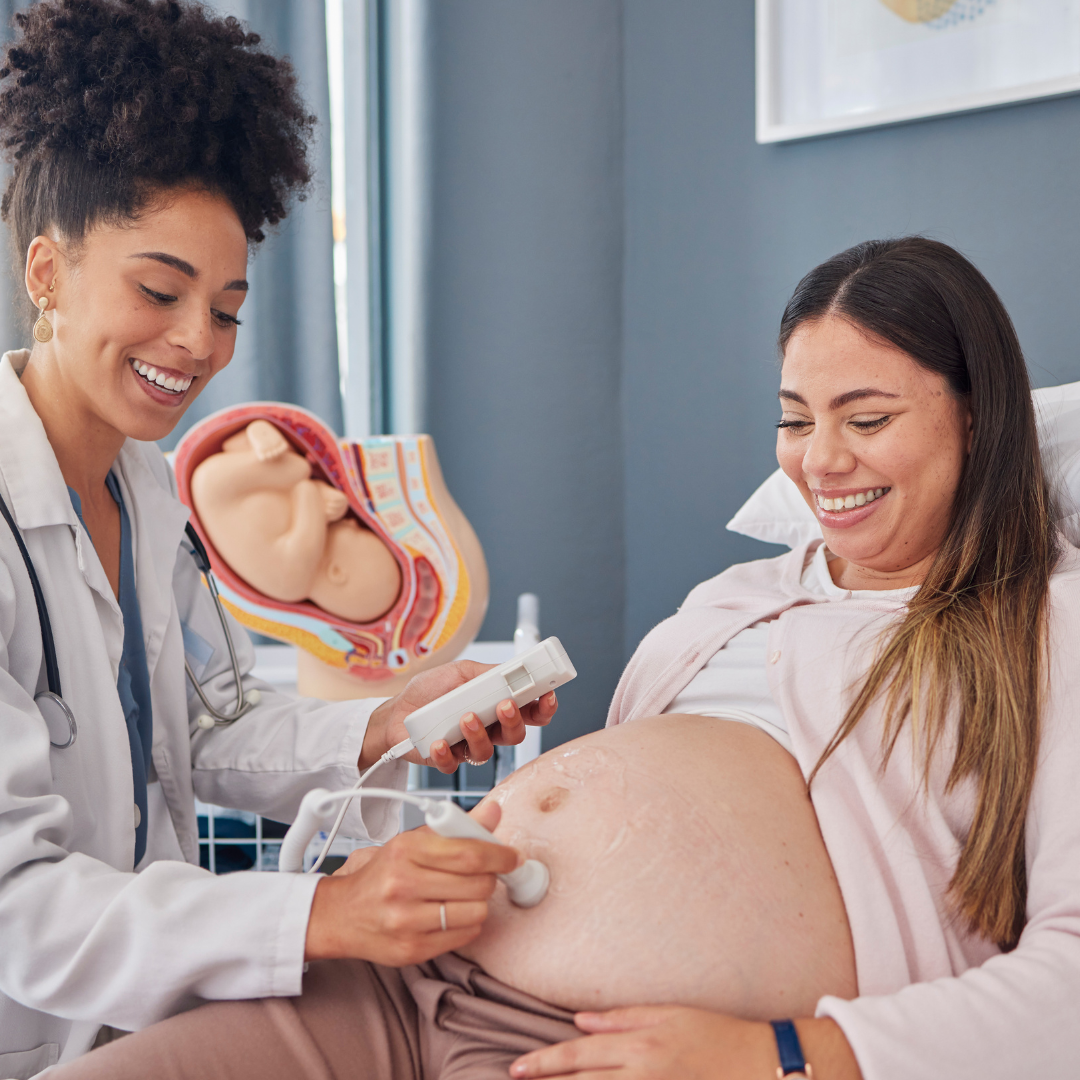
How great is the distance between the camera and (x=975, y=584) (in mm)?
967

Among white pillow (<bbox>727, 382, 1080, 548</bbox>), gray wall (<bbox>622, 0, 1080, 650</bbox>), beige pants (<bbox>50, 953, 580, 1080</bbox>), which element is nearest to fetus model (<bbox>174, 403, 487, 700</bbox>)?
white pillow (<bbox>727, 382, 1080, 548</bbox>)

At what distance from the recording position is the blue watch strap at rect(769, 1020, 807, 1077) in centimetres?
67

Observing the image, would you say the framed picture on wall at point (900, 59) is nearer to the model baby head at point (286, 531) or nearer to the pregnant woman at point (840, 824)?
the pregnant woman at point (840, 824)

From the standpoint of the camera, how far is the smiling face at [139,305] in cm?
100

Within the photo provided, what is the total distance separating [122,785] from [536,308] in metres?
1.43

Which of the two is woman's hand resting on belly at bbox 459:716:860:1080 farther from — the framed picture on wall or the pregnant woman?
the framed picture on wall

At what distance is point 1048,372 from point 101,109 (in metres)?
1.34

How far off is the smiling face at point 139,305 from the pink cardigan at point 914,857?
66 cm

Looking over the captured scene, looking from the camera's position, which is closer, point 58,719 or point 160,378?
point 58,719

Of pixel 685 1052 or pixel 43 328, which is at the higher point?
pixel 43 328

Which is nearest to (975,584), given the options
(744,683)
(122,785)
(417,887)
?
(744,683)

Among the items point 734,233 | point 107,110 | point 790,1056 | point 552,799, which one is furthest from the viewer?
point 734,233

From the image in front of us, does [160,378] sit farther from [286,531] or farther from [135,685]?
[286,531]

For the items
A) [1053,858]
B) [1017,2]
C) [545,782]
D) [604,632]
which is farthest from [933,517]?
[604,632]
